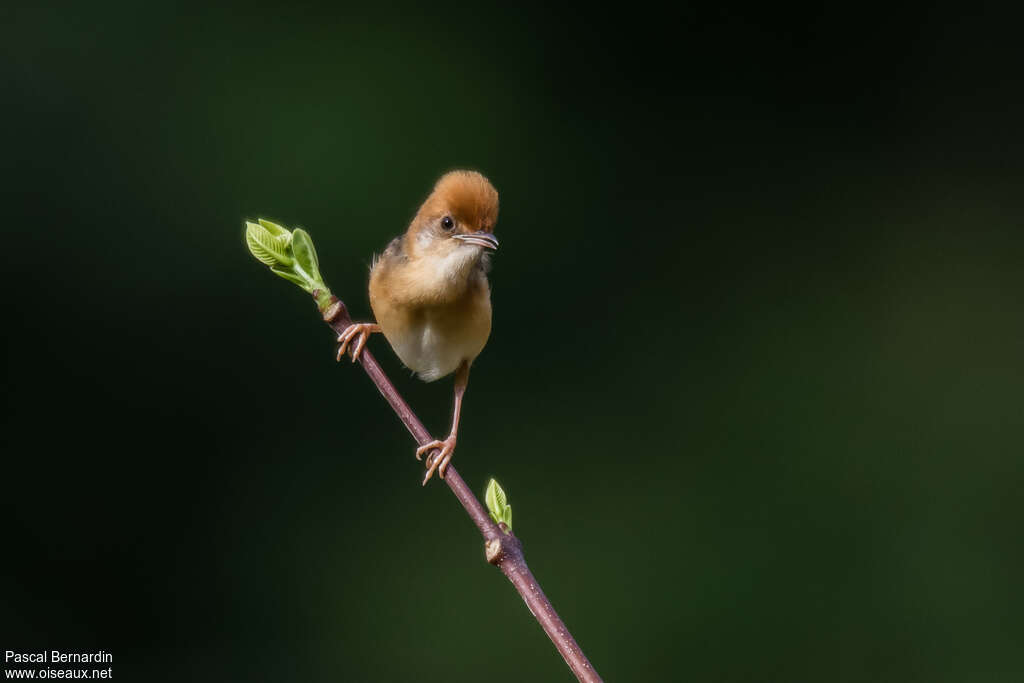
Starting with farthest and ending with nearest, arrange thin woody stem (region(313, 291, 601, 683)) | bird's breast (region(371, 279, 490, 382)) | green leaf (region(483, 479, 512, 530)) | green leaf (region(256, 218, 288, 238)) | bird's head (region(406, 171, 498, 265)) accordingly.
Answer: bird's breast (region(371, 279, 490, 382))
bird's head (region(406, 171, 498, 265))
green leaf (region(256, 218, 288, 238))
green leaf (region(483, 479, 512, 530))
thin woody stem (region(313, 291, 601, 683))

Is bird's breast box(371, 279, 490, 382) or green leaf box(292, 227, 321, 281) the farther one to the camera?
bird's breast box(371, 279, 490, 382)

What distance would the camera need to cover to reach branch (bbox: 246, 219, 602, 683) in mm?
1164

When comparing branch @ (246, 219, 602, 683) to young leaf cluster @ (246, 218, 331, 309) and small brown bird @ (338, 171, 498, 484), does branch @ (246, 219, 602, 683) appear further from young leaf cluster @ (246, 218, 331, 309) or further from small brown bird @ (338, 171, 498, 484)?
small brown bird @ (338, 171, 498, 484)

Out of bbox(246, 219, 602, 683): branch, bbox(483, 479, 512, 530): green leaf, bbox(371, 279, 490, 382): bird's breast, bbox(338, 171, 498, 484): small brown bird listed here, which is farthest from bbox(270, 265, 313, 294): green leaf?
bbox(371, 279, 490, 382): bird's breast

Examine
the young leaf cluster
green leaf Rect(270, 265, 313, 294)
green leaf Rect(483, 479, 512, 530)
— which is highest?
the young leaf cluster

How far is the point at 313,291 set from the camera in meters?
1.47

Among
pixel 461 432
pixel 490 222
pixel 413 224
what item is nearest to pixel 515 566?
pixel 490 222

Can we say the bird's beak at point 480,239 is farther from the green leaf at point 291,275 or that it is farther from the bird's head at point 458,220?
the green leaf at point 291,275

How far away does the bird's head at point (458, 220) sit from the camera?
6.80 ft

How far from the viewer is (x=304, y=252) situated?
1.46m

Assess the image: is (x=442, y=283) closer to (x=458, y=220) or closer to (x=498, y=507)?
(x=458, y=220)

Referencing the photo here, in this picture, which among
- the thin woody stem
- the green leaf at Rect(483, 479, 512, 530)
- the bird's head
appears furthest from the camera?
the bird's head

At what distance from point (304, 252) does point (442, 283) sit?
0.73m

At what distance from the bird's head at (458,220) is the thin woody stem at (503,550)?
65 cm
